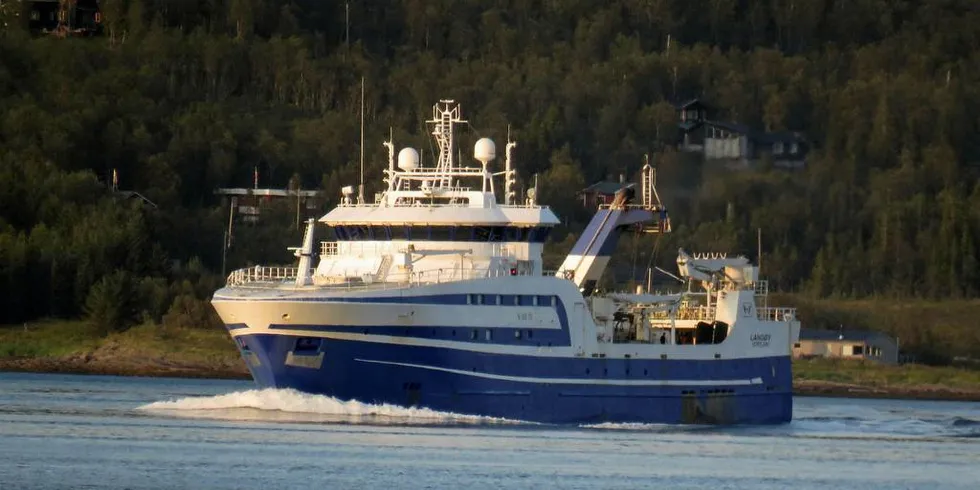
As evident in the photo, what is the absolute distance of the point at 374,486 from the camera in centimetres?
4678

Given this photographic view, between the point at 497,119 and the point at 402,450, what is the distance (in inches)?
2678

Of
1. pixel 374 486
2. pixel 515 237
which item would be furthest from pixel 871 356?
pixel 374 486

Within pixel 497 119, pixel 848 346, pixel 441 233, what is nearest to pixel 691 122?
pixel 497 119

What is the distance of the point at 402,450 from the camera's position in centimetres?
5234

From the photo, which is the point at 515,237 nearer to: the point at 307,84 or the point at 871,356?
the point at 871,356

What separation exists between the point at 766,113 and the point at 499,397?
2642 inches

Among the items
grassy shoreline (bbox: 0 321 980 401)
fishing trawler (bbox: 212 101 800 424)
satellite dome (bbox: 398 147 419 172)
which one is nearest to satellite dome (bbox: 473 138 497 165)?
fishing trawler (bbox: 212 101 800 424)

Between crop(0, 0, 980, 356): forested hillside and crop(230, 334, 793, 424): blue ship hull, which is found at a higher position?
crop(0, 0, 980, 356): forested hillside

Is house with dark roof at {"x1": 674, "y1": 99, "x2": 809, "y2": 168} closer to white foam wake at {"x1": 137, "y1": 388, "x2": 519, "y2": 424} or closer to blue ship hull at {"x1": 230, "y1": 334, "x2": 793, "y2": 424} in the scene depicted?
blue ship hull at {"x1": 230, "y1": 334, "x2": 793, "y2": 424}

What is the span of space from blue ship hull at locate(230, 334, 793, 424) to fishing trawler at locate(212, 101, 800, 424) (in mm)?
40

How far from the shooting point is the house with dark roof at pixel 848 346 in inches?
3814

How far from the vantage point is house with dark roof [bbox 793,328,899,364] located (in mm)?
96875

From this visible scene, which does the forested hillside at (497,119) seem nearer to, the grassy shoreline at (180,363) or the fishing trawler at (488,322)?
the grassy shoreline at (180,363)

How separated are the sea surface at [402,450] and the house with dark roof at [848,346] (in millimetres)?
29006
